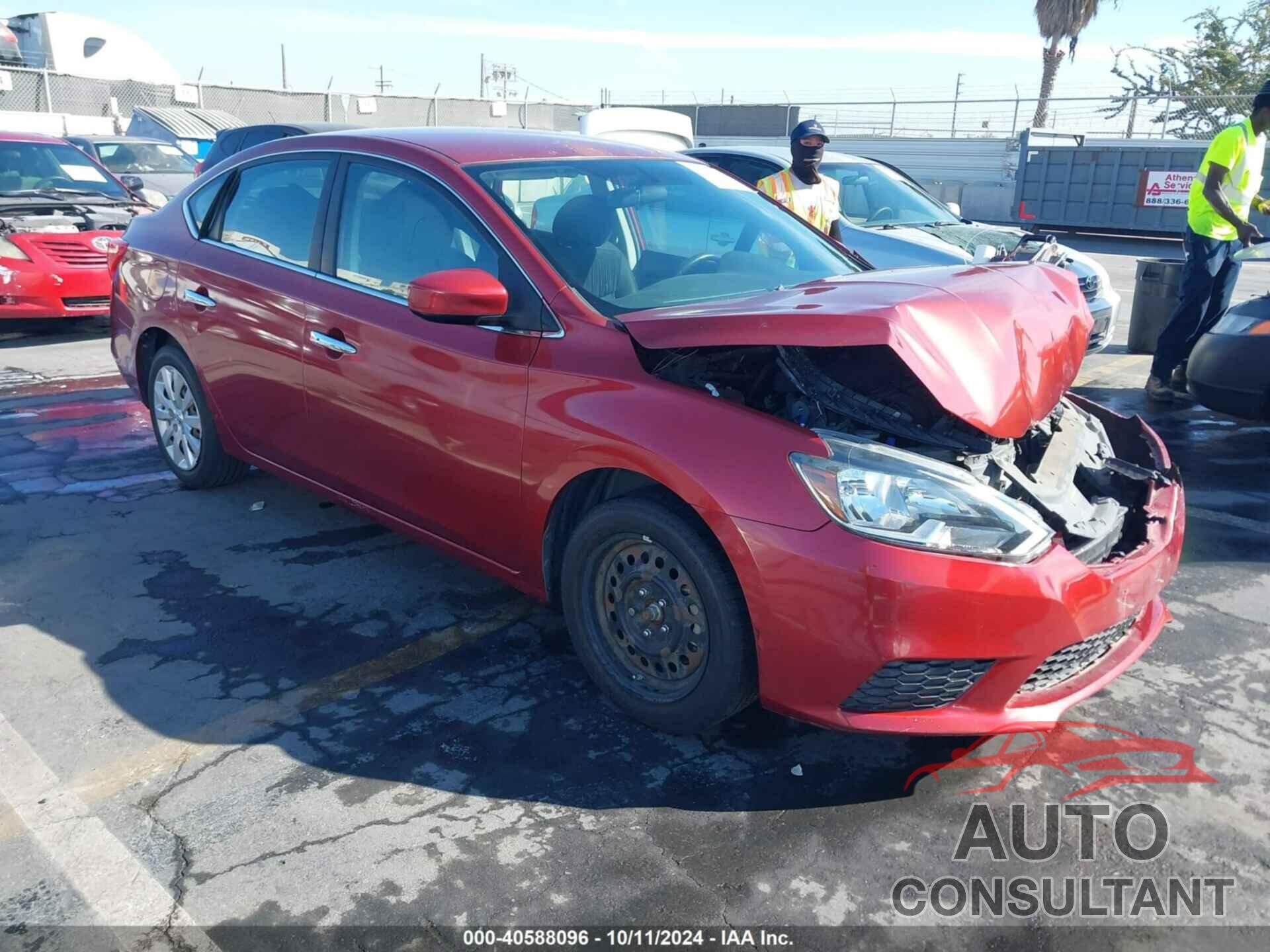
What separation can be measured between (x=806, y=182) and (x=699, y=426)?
437 centimetres

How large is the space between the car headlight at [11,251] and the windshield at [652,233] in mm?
6407

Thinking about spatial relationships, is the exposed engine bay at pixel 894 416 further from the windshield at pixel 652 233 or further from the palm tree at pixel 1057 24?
the palm tree at pixel 1057 24

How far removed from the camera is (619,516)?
3.02 metres

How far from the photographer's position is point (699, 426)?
2.85 metres

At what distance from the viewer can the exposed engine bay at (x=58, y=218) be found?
28.1ft

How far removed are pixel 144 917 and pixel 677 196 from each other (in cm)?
293

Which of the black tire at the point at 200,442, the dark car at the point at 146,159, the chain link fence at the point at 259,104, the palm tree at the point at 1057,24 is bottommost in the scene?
the black tire at the point at 200,442

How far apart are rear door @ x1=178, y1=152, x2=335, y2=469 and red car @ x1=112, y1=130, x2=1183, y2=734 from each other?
0.06 ft

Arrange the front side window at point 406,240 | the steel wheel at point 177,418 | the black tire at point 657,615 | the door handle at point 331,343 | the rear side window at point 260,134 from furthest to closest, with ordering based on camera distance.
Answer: the rear side window at point 260,134 → the steel wheel at point 177,418 → the door handle at point 331,343 → the front side window at point 406,240 → the black tire at point 657,615

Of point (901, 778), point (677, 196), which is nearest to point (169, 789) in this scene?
point (901, 778)

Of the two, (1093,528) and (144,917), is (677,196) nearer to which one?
(1093,528)

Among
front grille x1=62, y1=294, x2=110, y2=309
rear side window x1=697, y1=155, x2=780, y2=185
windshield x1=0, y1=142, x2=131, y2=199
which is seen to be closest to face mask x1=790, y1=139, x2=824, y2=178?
rear side window x1=697, y1=155, x2=780, y2=185

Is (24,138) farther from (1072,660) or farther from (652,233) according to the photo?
(1072,660)

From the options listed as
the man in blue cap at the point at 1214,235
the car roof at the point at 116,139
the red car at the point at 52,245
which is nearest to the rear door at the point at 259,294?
→ the red car at the point at 52,245
